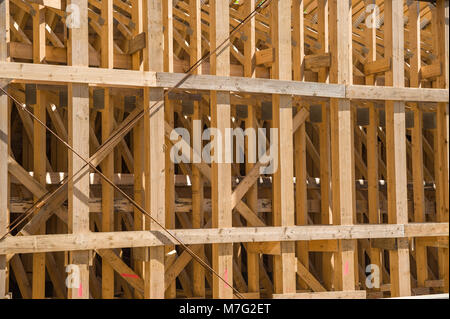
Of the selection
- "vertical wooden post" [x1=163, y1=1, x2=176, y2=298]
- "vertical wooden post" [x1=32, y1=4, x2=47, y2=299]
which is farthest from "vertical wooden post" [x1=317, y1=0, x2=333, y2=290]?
"vertical wooden post" [x1=32, y1=4, x2=47, y2=299]

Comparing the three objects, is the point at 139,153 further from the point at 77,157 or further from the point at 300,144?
the point at 300,144

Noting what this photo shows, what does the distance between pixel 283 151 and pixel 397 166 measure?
1.89 meters

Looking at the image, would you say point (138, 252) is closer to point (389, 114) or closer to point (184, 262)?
point (184, 262)

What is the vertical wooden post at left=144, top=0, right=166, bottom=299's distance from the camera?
928cm

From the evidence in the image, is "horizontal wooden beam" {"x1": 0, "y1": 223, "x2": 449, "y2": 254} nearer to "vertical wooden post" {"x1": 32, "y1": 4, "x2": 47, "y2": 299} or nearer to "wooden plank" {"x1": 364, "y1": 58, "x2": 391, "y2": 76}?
"vertical wooden post" {"x1": 32, "y1": 4, "x2": 47, "y2": 299}

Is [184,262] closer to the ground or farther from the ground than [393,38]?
closer to the ground

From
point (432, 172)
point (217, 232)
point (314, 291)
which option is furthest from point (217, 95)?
point (432, 172)

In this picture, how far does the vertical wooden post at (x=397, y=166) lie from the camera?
424 inches

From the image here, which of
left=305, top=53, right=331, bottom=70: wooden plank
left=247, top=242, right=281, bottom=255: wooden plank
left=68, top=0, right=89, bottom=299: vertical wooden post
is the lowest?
left=247, top=242, right=281, bottom=255: wooden plank

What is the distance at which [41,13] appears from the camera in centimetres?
956

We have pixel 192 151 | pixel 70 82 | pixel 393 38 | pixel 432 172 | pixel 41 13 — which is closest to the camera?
pixel 70 82

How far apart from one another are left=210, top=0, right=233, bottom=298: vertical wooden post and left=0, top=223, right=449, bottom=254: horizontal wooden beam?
7.8 inches
